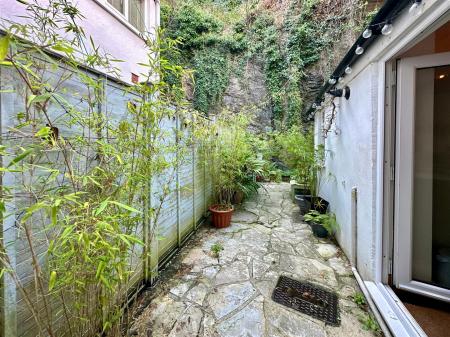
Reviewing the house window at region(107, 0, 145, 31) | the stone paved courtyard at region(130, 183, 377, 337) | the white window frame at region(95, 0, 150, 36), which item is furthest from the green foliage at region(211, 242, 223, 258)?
the house window at region(107, 0, 145, 31)

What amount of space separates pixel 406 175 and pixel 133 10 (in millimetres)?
6705

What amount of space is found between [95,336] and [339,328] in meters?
1.85

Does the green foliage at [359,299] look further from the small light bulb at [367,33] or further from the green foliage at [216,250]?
the small light bulb at [367,33]

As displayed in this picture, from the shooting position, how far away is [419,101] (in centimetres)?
203

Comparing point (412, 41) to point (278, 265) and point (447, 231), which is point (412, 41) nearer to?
point (447, 231)

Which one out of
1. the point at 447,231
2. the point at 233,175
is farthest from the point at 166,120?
the point at 447,231

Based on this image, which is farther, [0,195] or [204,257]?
[204,257]

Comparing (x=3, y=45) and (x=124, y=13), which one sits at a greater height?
(x=124, y=13)

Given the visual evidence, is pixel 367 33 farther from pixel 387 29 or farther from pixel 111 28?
pixel 111 28

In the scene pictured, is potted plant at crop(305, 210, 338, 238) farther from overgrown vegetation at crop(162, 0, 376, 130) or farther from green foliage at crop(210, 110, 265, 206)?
overgrown vegetation at crop(162, 0, 376, 130)

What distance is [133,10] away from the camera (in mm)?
5422

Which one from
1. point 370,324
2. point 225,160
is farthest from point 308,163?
point 370,324

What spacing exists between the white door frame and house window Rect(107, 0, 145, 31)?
565cm

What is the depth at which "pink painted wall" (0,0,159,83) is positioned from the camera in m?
3.60
